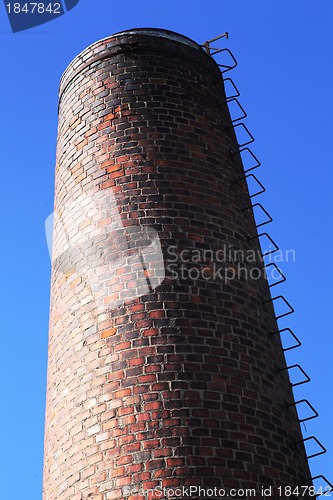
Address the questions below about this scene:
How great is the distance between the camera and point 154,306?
5340mm

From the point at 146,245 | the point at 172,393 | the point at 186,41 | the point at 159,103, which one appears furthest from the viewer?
the point at 186,41

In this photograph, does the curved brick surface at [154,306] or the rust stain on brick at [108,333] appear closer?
the curved brick surface at [154,306]

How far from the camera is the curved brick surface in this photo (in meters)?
4.82

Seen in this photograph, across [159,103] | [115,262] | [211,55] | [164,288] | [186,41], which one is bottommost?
[164,288]

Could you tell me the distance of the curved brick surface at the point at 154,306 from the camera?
4.82m

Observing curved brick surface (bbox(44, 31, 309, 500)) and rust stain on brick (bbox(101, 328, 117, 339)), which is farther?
rust stain on brick (bbox(101, 328, 117, 339))

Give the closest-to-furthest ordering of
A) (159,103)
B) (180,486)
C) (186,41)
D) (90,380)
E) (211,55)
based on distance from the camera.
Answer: (180,486), (90,380), (159,103), (186,41), (211,55)

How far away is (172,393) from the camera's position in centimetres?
492

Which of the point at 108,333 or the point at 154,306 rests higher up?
the point at 154,306

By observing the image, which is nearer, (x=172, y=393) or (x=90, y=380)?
(x=172, y=393)

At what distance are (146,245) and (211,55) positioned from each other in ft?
11.9

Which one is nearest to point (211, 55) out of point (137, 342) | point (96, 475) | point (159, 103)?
point (159, 103)

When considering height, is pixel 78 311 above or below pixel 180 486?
above

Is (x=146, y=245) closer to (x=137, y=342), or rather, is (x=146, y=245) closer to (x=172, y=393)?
(x=137, y=342)
